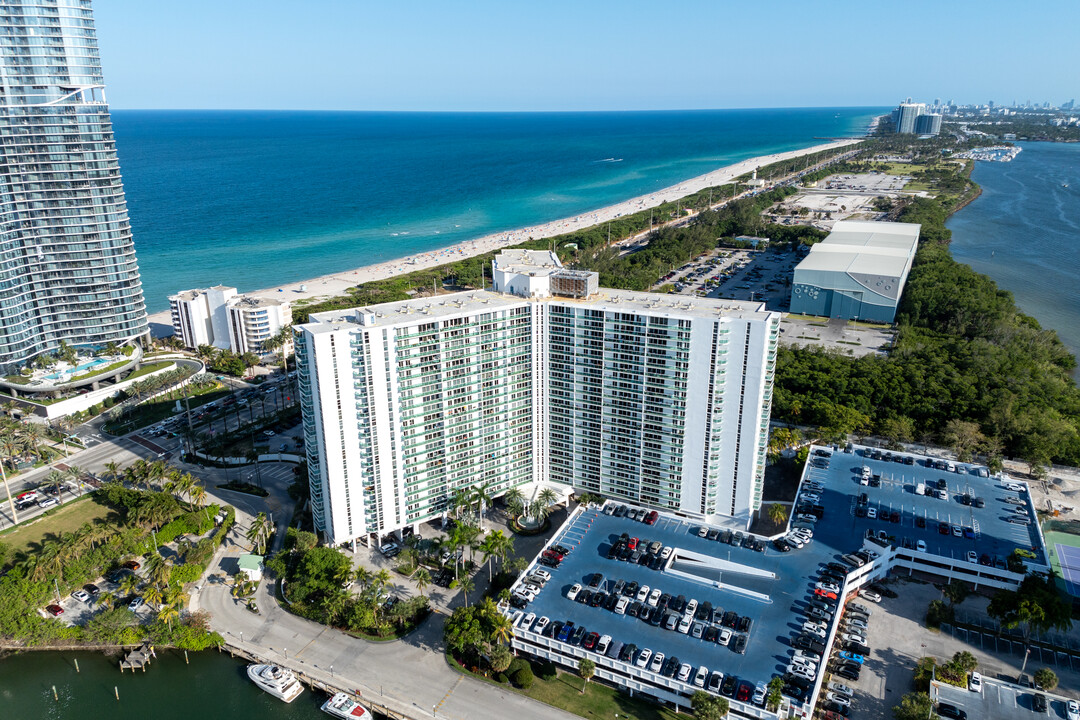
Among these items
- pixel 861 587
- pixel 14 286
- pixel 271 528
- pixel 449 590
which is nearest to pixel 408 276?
pixel 14 286

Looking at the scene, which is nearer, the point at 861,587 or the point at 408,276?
the point at 861,587

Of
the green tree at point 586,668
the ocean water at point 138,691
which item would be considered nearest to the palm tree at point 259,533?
the ocean water at point 138,691

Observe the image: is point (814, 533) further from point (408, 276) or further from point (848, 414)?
point (408, 276)

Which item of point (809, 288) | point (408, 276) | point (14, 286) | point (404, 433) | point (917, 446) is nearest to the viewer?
point (404, 433)

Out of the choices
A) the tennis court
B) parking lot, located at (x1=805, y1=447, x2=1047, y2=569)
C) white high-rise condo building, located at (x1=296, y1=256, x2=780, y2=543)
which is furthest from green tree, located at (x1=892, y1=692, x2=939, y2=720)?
the tennis court

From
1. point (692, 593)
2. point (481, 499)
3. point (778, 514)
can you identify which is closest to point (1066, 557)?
point (778, 514)

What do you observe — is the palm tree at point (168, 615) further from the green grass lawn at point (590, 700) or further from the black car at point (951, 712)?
the black car at point (951, 712)

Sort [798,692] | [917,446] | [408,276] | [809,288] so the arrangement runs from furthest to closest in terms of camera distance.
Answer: [408,276]
[809,288]
[917,446]
[798,692]
